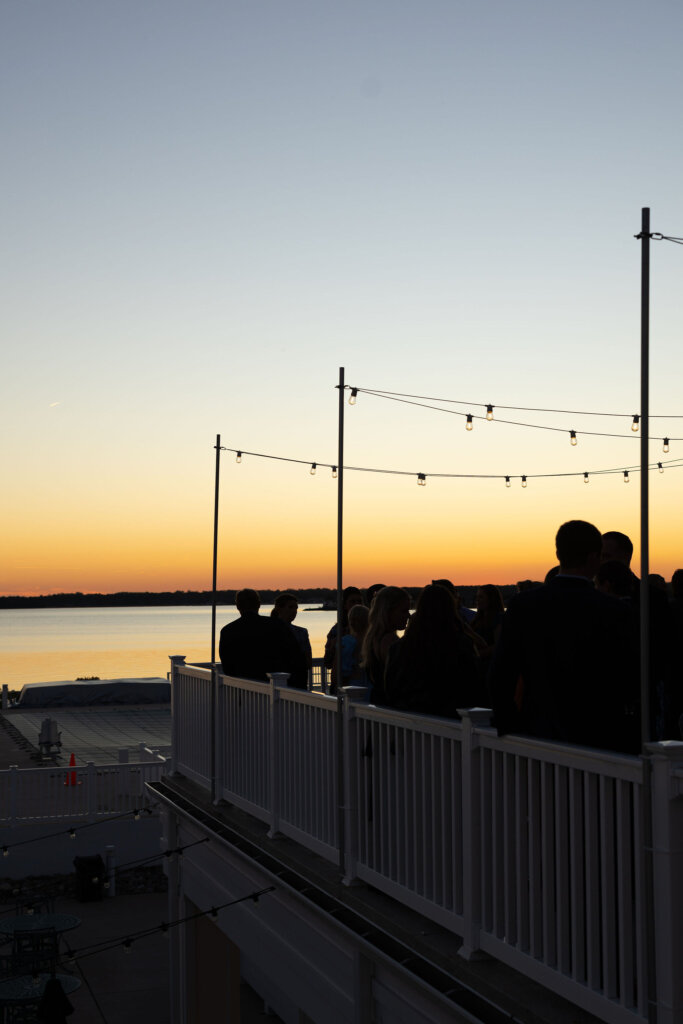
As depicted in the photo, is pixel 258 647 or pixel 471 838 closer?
pixel 471 838

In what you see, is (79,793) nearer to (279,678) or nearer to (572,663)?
(279,678)

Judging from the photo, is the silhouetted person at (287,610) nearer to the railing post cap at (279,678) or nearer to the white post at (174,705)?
the railing post cap at (279,678)

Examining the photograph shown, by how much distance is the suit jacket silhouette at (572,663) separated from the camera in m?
4.71

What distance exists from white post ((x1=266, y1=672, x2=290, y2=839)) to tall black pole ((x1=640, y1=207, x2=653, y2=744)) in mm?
4582

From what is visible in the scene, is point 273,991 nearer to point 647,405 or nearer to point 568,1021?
point 568,1021

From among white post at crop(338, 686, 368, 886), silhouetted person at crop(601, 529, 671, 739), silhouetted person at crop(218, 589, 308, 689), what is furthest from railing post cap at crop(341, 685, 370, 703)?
silhouetted person at crop(218, 589, 308, 689)

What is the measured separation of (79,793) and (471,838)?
65.8 feet

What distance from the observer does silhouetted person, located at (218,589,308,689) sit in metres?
9.45

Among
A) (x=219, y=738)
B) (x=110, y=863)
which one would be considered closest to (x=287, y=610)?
(x=219, y=738)

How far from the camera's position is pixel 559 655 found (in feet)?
15.6

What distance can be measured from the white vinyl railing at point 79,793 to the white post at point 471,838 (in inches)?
738

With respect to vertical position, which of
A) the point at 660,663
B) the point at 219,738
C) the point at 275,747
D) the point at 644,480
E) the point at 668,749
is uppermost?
the point at 644,480

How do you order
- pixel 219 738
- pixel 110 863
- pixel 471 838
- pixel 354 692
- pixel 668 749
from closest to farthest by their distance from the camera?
1. pixel 668 749
2. pixel 471 838
3. pixel 354 692
4. pixel 219 738
5. pixel 110 863

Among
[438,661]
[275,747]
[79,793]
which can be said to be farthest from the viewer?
[79,793]
